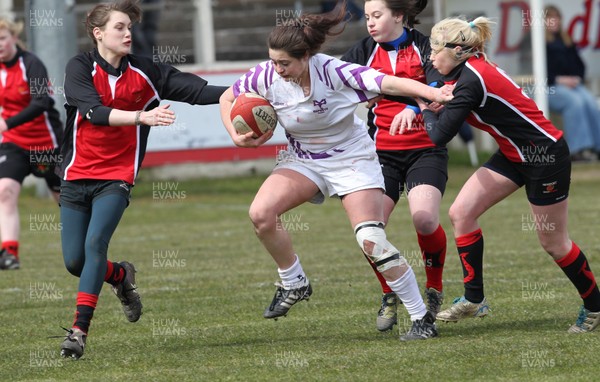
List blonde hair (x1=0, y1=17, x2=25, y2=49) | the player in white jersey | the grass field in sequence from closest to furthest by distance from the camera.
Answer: the grass field → the player in white jersey → blonde hair (x1=0, y1=17, x2=25, y2=49)

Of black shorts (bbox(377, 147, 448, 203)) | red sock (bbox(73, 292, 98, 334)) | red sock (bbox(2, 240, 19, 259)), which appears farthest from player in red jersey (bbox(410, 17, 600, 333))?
red sock (bbox(2, 240, 19, 259))

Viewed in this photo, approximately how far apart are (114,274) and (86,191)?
0.60 meters

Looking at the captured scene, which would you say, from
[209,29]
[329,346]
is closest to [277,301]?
[329,346]

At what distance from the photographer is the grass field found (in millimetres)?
5742

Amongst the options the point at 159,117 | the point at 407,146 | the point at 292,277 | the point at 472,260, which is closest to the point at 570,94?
the point at 407,146

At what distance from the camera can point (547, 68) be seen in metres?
19.2

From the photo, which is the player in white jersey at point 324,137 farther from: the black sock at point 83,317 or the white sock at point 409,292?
the black sock at point 83,317

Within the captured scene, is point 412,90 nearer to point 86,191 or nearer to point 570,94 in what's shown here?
point 86,191

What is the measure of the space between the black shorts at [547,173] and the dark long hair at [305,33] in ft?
4.04

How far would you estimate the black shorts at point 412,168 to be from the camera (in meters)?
6.87

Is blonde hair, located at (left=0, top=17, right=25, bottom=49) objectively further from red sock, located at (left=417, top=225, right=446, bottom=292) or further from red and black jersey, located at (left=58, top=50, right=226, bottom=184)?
red sock, located at (left=417, top=225, right=446, bottom=292)

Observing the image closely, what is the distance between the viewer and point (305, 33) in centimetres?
618

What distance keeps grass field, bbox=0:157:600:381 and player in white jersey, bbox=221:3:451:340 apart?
505 mm

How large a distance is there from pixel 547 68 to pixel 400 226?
25.0 ft
